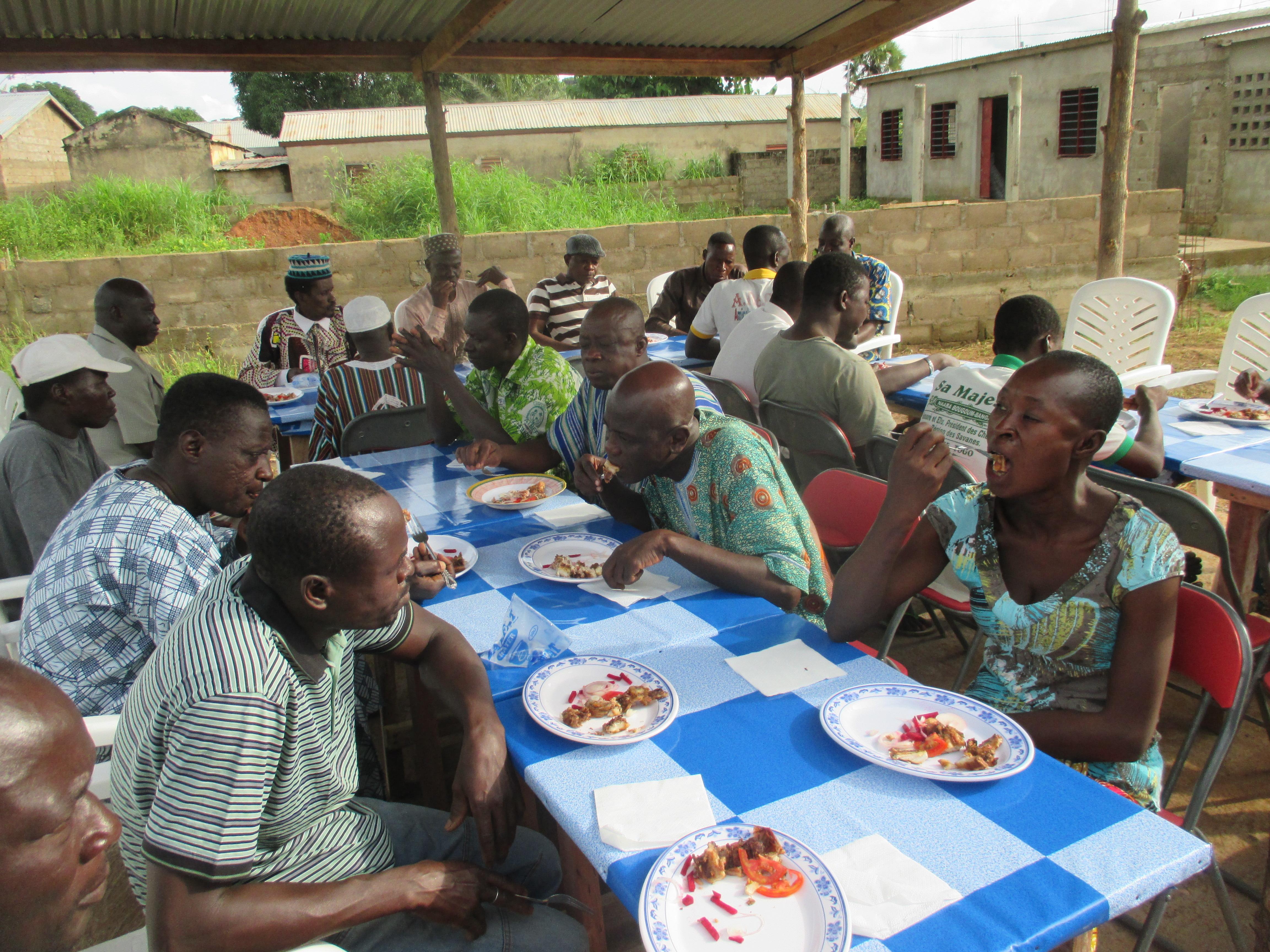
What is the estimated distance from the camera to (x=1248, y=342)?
4789mm

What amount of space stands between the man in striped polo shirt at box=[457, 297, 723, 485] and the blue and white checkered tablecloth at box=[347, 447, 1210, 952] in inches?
40.9

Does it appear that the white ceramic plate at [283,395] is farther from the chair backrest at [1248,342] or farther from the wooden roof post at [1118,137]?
the wooden roof post at [1118,137]

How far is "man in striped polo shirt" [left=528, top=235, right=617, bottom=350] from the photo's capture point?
22.7 feet

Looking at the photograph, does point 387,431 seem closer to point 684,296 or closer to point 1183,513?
point 1183,513

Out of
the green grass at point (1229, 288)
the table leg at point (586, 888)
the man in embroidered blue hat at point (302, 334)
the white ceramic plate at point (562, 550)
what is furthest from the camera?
the green grass at point (1229, 288)

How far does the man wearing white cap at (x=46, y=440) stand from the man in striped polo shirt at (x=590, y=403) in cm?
134

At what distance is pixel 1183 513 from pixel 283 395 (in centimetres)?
453

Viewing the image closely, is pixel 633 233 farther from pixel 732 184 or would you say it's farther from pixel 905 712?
pixel 905 712

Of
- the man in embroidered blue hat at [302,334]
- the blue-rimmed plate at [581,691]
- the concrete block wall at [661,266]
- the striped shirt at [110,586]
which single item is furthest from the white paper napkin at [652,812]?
Answer: the concrete block wall at [661,266]

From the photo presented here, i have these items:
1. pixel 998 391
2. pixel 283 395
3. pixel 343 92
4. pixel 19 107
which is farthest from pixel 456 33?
pixel 343 92

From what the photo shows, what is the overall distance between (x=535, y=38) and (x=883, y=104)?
16275 millimetres

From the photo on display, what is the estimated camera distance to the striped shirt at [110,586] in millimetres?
1941

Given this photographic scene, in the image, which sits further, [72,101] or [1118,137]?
[72,101]

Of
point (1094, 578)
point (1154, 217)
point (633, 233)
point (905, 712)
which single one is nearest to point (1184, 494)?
point (1094, 578)
